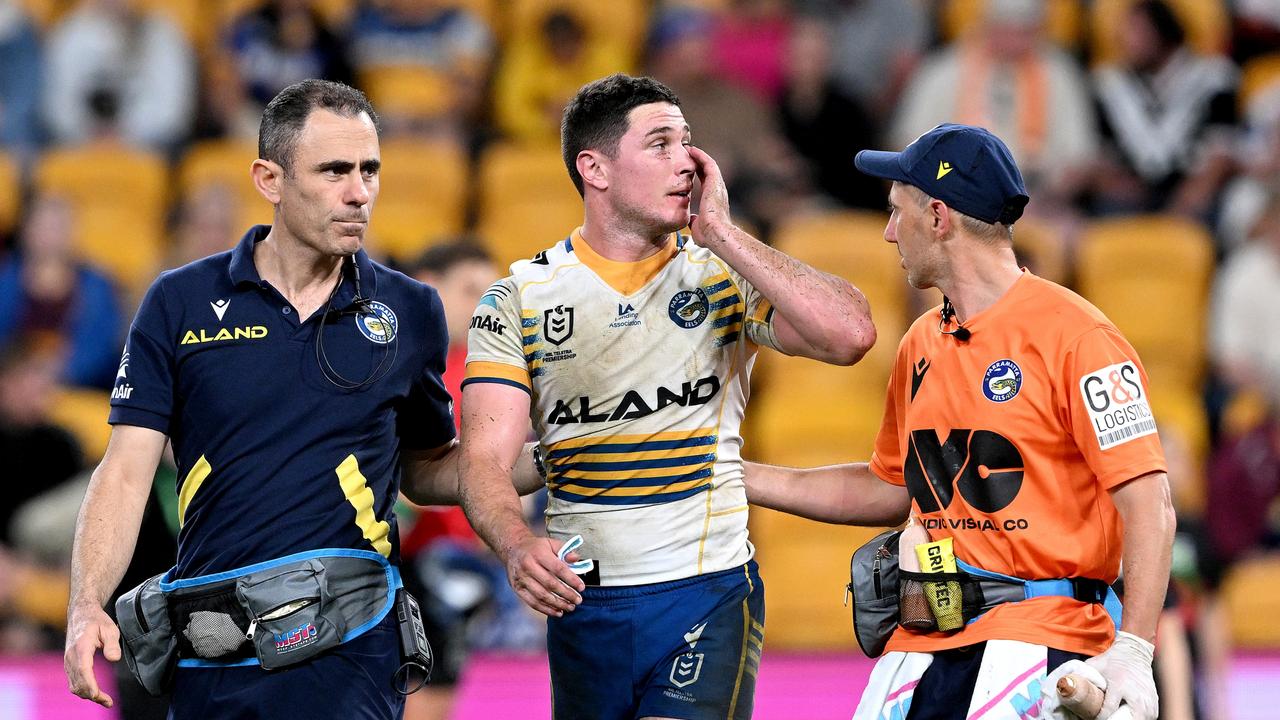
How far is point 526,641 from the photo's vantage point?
9078 mm

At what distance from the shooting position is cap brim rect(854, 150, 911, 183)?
466 centimetres

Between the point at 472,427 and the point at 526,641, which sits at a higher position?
the point at 472,427

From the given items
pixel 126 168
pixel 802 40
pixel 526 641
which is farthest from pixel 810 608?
pixel 126 168

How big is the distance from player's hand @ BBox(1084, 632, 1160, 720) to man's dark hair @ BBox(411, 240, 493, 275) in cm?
368

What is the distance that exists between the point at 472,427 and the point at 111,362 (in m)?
6.73

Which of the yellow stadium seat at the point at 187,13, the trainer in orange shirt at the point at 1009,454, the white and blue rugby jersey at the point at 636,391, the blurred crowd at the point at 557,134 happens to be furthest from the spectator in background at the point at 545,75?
the trainer in orange shirt at the point at 1009,454

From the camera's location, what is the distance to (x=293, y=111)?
4.70m

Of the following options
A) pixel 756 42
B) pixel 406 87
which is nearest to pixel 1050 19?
pixel 756 42

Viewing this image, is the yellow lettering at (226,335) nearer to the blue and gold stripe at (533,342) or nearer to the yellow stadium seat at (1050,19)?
the blue and gold stripe at (533,342)

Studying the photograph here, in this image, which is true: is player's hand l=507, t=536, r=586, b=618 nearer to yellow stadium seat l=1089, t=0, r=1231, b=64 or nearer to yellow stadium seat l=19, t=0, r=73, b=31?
yellow stadium seat l=1089, t=0, r=1231, b=64

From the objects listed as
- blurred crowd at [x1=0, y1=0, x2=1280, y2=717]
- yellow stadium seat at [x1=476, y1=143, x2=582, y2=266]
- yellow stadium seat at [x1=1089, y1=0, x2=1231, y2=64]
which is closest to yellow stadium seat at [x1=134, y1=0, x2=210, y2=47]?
blurred crowd at [x1=0, y1=0, x2=1280, y2=717]

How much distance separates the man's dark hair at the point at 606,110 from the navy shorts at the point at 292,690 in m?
1.47

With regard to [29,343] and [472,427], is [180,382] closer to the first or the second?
[472,427]

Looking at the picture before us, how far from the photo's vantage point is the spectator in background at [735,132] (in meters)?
11.2
